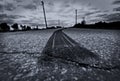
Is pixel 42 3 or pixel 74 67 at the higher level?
pixel 42 3

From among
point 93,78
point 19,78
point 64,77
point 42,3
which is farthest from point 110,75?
point 42,3

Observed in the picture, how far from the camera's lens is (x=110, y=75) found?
5.50 feet

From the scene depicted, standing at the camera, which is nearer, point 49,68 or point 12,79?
point 12,79

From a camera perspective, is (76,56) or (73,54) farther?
(73,54)

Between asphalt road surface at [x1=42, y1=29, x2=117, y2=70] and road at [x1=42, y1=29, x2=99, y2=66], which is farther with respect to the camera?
road at [x1=42, y1=29, x2=99, y2=66]

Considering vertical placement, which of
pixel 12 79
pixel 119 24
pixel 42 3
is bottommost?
pixel 12 79

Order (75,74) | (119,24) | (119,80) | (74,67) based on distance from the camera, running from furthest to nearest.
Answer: (119,24)
(74,67)
(75,74)
(119,80)

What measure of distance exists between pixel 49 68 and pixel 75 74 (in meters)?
0.66

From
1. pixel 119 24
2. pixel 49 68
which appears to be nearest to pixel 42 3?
pixel 119 24

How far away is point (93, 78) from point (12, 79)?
156cm

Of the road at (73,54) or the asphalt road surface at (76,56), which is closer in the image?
the asphalt road surface at (76,56)

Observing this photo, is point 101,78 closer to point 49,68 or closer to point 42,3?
point 49,68

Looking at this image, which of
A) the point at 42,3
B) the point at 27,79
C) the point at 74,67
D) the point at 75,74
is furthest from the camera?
the point at 42,3

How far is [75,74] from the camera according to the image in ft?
5.79
